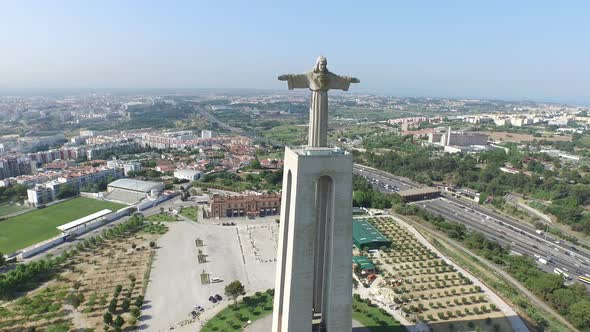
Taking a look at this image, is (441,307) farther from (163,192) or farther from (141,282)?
(163,192)

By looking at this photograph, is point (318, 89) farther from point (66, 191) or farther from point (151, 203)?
point (66, 191)

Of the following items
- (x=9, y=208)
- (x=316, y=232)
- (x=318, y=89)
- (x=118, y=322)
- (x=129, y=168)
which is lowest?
(x=9, y=208)

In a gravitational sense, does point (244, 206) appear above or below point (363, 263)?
above

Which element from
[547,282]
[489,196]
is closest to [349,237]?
[547,282]

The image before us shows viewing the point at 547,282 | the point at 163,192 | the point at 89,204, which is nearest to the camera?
the point at 547,282

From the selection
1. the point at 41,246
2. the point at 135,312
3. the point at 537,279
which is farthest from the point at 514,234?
the point at 41,246

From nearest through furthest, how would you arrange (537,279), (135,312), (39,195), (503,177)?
(135,312) < (537,279) < (39,195) < (503,177)

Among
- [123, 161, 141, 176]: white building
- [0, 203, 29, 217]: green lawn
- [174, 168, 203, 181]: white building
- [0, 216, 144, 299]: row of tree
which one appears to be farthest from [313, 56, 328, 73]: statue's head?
[123, 161, 141, 176]: white building
